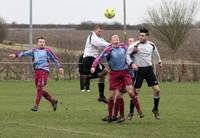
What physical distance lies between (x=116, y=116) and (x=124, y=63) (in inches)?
48.4

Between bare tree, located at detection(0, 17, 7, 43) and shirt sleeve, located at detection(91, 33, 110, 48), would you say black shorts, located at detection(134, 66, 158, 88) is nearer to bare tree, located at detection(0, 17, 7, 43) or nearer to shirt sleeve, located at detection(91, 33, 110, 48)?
shirt sleeve, located at detection(91, 33, 110, 48)

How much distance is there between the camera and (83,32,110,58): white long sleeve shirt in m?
18.8

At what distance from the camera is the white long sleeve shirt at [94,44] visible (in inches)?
742

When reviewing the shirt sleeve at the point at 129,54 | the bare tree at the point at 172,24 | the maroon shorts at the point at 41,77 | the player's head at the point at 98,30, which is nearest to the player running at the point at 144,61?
the shirt sleeve at the point at 129,54

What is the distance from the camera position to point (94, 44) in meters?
19.2

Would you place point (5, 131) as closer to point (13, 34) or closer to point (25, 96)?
point (25, 96)

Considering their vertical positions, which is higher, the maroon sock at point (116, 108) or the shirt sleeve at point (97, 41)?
the shirt sleeve at point (97, 41)

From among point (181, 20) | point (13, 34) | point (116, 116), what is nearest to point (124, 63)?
point (116, 116)

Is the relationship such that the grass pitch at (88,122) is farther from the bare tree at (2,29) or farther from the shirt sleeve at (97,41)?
the bare tree at (2,29)

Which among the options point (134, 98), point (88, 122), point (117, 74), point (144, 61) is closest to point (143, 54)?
point (144, 61)

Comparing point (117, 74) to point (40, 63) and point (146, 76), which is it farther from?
point (40, 63)

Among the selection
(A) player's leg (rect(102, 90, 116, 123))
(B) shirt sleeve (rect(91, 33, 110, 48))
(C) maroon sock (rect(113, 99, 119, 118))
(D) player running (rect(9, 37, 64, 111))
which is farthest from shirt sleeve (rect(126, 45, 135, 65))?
(B) shirt sleeve (rect(91, 33, 110, 48))

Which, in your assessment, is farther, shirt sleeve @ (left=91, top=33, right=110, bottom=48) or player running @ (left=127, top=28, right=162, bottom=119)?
shirt sleeve @ (left=91, top=33, right=110, bottom=48)

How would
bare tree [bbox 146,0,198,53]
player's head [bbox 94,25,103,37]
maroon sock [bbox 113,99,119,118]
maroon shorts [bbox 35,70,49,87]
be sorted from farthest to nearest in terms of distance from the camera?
bare tree [bbox 146,0,198,53] < player's head [bbox 94,25,103,37] < maroon shorts [bbox 35,70,49,87] < maroon sock [bbox 113,99,119,118]
